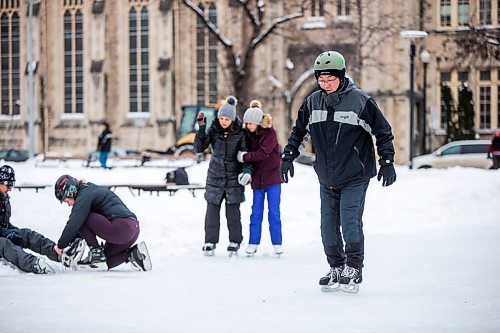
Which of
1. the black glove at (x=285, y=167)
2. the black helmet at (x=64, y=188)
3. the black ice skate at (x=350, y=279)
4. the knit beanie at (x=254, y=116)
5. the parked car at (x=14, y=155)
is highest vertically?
the knit beanie at (x=254, y=116)

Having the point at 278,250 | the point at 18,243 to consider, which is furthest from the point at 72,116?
the point at 18,243

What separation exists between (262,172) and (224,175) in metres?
0.43

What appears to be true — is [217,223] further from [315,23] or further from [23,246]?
[315,23]

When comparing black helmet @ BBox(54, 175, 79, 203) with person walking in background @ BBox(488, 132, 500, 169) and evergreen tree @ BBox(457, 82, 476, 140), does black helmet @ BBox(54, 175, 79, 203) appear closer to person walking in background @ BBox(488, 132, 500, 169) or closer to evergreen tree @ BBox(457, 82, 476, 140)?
person walking in background @ BBox(488, 132, 500, 169)

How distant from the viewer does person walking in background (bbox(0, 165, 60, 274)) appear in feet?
30.9

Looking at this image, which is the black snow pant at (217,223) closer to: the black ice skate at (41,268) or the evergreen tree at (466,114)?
the black ice skate at (41,268)

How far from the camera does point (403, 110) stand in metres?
45.0

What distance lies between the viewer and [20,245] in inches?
388

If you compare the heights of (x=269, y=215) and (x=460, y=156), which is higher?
(x=269, y=215)

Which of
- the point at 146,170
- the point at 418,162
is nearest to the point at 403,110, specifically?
the point at 418,162

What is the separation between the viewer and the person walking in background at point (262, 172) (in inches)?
449

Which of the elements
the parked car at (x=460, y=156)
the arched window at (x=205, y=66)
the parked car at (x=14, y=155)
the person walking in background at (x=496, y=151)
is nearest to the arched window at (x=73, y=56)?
the parked car at (x=14, y=155)

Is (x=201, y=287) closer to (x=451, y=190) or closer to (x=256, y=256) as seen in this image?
(x=256, y=256)

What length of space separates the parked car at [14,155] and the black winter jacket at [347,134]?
4194 cm
